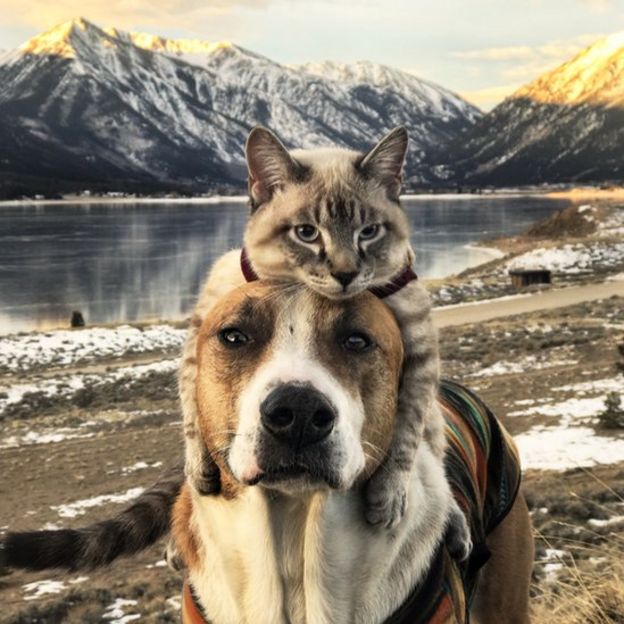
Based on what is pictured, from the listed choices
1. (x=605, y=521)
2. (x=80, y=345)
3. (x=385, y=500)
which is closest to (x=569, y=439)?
(x=605, y=521)

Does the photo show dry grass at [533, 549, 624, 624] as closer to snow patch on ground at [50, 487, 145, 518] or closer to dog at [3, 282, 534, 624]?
dog at [3, 282, 534, 624]

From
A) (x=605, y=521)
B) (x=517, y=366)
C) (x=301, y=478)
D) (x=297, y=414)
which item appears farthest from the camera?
(x=517, y=366)

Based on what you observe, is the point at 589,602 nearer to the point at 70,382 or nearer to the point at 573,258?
the point at 70,382

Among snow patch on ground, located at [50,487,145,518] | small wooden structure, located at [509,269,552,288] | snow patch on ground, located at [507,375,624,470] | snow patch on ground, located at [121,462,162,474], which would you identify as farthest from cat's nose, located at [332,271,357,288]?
small wooden structure, located at [509,269,552,288]

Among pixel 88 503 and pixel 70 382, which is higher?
pixel 88 503

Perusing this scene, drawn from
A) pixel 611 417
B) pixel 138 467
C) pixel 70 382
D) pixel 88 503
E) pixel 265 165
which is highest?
pixel 265 165

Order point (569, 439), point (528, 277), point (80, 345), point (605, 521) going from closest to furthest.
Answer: point (605, 521) → point (569, 439) → point (80, 345) → point (528, 277)

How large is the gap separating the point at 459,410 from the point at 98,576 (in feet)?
17.6

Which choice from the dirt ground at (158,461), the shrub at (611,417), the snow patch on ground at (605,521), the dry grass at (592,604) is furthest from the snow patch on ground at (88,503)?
the dry grass at (592,604)

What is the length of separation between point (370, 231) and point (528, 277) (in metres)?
33.0

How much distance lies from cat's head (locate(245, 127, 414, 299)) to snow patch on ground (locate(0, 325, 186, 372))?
839 inches

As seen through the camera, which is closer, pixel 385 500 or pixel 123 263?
pixel 385 500

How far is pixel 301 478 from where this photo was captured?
96.0 inches

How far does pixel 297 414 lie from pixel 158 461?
35.1ft
